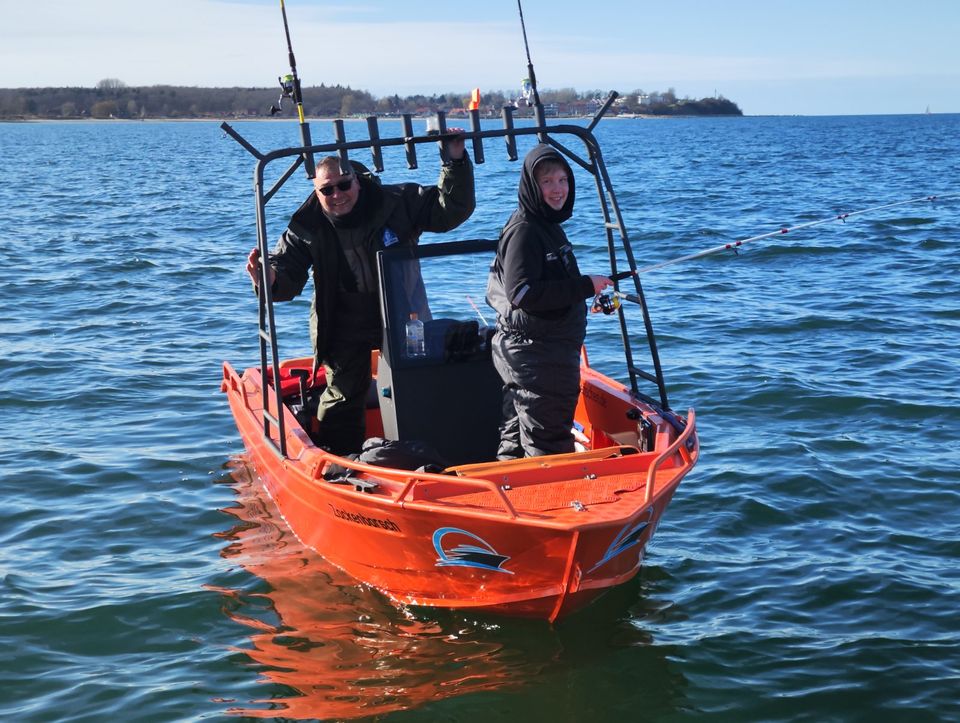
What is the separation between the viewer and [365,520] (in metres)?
5.62

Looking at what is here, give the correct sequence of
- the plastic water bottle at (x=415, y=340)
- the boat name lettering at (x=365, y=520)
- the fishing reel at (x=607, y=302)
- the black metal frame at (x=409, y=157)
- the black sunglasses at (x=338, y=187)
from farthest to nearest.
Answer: the plastic water bottle at (x=415, y=340), the black sunglasses at (x=338, y=187), the fishing reel at (x=607, y=302), the black metal frame at (x=409, y=157), the boat name lettering at (x=365, y=520)

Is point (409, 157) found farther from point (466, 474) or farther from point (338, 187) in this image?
point (466, 474)

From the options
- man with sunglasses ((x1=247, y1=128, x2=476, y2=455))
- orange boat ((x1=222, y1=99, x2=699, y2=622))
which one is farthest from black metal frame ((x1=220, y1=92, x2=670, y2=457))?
man with sunglasses ((x1=247, y1=128, x2=476, y2=455))

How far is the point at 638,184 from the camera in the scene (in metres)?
32.0

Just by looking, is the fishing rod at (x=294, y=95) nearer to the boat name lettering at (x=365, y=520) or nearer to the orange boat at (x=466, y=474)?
the orange boat at (x=466, y=474)

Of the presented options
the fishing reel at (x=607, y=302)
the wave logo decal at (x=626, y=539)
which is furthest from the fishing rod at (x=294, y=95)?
the wave logo decal at (x=626, y=539)

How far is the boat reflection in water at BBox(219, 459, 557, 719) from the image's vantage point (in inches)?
208

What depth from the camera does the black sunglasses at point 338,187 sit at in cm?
626

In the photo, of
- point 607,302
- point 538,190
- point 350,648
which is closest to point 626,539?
point 607,302

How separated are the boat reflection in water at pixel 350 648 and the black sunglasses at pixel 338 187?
2.22m

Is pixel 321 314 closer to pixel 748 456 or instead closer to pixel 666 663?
pixel 666 663

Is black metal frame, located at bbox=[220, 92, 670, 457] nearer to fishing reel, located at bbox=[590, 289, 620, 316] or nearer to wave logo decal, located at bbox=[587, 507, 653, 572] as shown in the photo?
fishing reel, located at bbox=[590, 289, 620, 316]

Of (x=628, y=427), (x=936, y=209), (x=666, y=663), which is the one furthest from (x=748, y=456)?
(x=936, y=209)

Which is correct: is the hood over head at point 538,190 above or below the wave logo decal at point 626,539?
above
